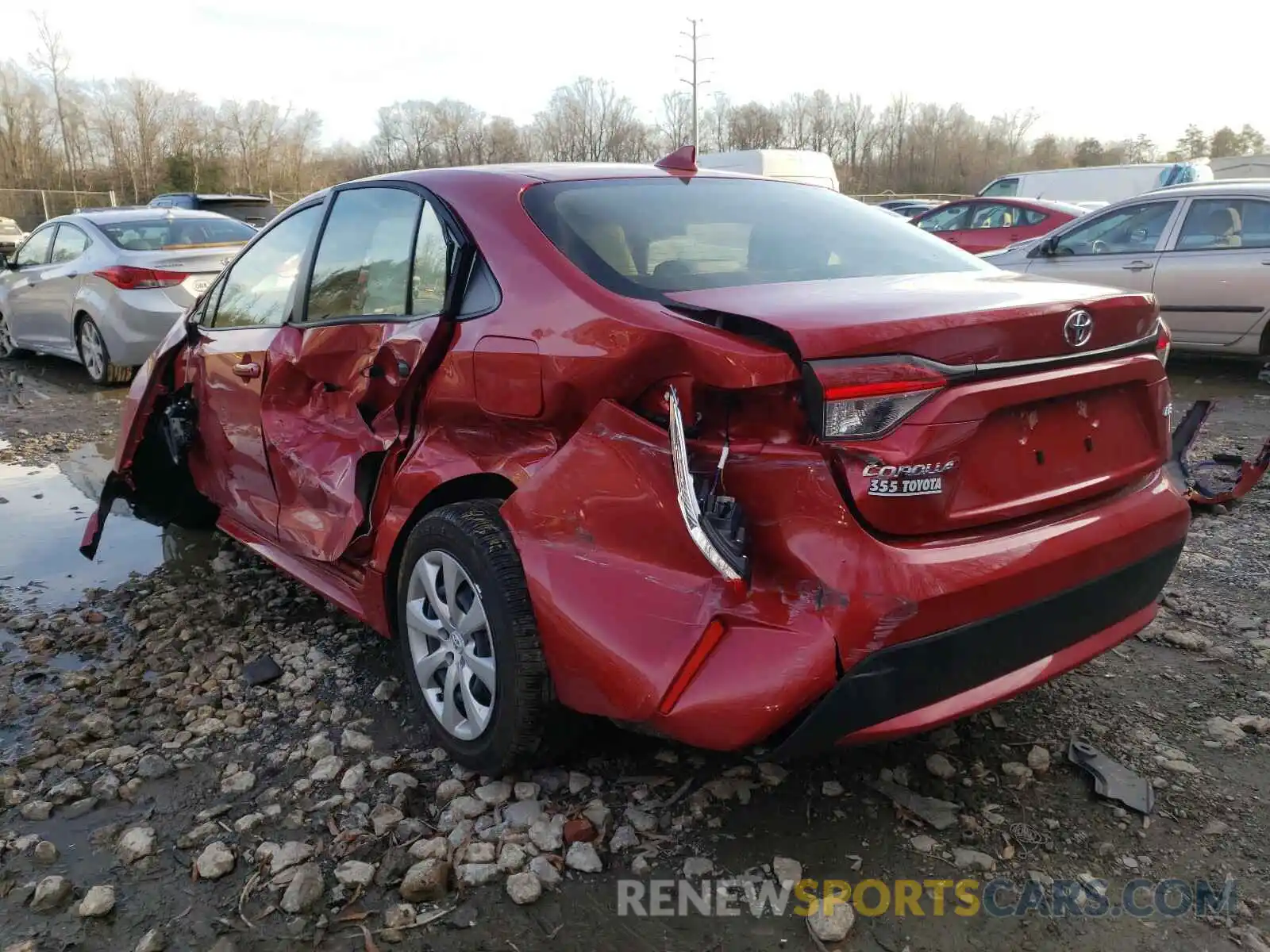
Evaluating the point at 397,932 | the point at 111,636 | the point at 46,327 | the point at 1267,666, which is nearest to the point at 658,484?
the point at 397,932

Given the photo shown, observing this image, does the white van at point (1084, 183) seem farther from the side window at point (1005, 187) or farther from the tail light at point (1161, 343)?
the tail light at point (1161, 343)

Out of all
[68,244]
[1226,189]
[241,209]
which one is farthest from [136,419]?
[241,209]

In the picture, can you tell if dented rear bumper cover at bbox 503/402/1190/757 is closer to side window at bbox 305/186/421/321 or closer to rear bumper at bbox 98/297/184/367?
side window at bbox 305/186/421/321

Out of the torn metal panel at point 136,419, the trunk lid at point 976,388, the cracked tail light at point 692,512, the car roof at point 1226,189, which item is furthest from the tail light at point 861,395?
the car roof at point 1226,189

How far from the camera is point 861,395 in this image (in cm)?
192

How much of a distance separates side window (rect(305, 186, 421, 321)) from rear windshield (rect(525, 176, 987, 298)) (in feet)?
1.56

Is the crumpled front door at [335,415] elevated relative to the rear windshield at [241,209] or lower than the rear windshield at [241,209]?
lower

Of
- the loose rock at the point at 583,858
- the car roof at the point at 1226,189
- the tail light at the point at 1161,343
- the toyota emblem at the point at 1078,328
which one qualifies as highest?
the car roof at the point at 1226,189

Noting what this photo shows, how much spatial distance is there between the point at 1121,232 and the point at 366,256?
23.6 feet

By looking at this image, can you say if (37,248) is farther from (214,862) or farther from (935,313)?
(935,313)

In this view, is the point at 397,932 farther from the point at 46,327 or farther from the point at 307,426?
the point at 46,327

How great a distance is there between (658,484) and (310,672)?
186 centimetres

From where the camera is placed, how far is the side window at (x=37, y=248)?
9117 millimetres

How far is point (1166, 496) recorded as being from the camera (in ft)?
8.26
